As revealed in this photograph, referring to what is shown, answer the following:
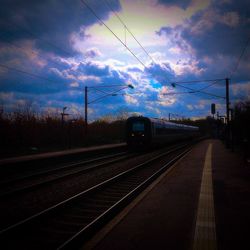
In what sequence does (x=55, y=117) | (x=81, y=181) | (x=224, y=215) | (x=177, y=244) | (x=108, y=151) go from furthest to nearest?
(x=55, y=117)
(x=108, y=151)
(x=81, y=181)
(x=224, y=215)
(x=177, y=244)

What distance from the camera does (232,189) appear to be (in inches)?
454

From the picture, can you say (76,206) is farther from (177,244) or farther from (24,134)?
(24,134)

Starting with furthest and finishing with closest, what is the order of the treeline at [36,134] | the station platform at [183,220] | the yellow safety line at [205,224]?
1. the treeline at [36,134]
2. the station platform at [183,220]
3. the yellow safety line at [205,224]

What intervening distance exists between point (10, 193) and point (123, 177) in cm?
551

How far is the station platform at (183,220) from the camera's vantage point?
238 inches

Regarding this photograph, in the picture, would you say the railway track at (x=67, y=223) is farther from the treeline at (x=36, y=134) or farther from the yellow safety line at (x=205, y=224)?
the treeline at (x=36, y=134)

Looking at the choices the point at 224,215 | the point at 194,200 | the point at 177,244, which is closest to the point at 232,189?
the point at 194,200

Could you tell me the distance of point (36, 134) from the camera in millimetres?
35219

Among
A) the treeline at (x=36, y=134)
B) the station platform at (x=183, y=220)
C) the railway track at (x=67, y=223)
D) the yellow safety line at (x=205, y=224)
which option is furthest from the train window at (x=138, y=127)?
the yellow safety line at (x=205, y=224)

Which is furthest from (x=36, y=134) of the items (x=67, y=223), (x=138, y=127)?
(x=67, y=223)

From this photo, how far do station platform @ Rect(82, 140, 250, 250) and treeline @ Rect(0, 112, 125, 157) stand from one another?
1762cm

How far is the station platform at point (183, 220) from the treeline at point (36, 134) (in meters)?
17.6

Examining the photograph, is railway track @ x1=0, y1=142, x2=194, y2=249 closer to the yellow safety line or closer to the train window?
the yellow safety line

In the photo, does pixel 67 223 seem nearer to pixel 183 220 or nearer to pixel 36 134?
pixel 183 220
